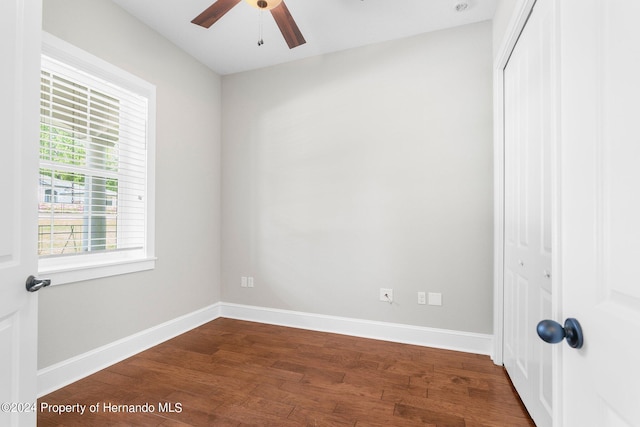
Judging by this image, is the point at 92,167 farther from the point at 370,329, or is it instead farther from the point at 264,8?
the point at 370,329

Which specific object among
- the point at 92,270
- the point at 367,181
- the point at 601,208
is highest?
the point at 367,181

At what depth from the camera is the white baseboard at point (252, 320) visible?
6.84 feet

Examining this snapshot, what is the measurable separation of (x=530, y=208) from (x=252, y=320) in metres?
2.84

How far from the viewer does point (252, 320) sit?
11.0 feet

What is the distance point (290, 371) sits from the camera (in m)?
2.26

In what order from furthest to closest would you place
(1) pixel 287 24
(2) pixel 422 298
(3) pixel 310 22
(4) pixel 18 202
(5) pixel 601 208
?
(2) pixel 422 298 → (3) pixel 310 22 → (1) pixel 287 24 → (4) pixel 18 202 → (5) pixel 601 208

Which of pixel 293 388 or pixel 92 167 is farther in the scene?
pixel 92 167

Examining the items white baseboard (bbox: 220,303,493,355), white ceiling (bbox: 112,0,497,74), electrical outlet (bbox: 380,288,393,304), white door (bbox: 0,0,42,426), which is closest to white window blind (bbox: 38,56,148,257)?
white ceiling (bbox: 112,0,497,74)

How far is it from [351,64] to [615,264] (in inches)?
115

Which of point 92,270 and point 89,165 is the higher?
point 89,165

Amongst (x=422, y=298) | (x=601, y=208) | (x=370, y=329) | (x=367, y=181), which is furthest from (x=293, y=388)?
(x=601, y=208)

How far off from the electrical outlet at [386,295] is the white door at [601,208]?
2.13m

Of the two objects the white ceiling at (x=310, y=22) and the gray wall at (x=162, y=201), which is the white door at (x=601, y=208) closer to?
the white ceiling at (x=310, y=22)

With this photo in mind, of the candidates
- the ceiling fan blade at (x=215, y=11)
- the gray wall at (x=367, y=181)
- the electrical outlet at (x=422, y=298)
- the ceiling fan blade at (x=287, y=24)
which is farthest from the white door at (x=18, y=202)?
the electrical outlet at (x=422, y=298)
